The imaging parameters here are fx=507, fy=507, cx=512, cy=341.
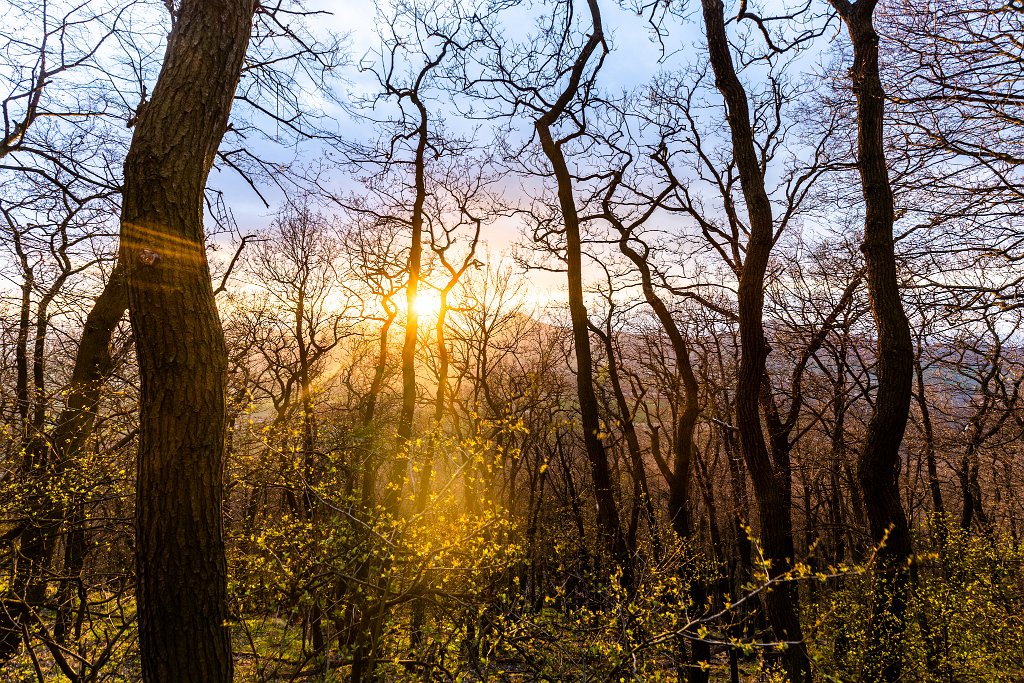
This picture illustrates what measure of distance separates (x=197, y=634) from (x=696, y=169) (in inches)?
511

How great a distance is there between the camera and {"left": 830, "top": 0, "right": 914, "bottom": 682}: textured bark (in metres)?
5.67

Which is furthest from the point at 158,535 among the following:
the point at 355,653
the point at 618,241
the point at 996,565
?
the point at 996,565

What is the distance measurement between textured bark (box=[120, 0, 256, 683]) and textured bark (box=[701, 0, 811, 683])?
193 inches

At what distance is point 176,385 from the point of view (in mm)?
2535

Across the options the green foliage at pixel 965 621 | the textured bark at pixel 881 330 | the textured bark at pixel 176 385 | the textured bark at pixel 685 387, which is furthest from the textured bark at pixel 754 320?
the textured bark at pixel 176 385

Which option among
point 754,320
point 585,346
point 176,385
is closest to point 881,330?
point 754,320

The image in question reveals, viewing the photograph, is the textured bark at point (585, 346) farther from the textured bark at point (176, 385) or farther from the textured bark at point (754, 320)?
the textured bark at point (176, 385)

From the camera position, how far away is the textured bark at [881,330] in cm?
567

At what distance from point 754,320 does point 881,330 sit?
1.60 metres

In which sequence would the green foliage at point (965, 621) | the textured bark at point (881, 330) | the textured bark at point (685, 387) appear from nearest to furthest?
the textured bark at point (881, 330) < the green foliage at point (965, 621) < the textured bark at point (685, 387)

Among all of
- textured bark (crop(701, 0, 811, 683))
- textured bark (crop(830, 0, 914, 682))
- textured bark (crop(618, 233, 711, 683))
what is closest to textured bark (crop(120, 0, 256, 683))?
textured bark (crop(701, 0, 811, 683))

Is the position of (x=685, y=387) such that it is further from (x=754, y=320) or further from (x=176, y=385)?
(x=176, y=385)

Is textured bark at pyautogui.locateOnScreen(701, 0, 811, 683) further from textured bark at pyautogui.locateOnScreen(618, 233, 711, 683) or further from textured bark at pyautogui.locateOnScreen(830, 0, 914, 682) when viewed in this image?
textured bark at pyautogui.locateOnScreen(618, 233, 711, 683)

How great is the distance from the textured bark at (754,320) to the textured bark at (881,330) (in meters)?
1.39
